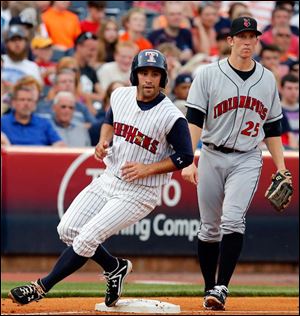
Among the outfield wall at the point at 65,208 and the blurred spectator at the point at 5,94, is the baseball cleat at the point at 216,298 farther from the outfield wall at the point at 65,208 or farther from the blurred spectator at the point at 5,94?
the blurred spectator at the point at 5,94

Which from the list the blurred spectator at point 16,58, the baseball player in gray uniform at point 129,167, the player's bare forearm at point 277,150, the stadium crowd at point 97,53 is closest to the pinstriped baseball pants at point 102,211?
the baseball player in gray uniform at point 129,167

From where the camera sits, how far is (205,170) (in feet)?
24.7

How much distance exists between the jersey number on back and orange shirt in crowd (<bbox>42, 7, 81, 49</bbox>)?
694 cm

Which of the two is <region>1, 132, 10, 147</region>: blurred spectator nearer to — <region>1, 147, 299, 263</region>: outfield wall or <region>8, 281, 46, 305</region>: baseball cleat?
<region>1, 147, 299, 263</region>: outfield wall

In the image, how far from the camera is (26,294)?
21.9 ft

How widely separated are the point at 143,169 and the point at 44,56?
278 inches

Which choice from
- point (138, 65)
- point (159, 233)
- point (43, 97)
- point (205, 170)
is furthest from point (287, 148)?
point (138, 65)

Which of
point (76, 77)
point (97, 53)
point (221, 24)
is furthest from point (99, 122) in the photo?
point (221, 24)

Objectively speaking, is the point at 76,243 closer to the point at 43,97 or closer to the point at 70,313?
the point at 70,313

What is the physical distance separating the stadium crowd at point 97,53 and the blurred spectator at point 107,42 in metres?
0.01

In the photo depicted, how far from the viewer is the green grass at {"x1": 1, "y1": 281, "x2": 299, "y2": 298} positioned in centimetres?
902

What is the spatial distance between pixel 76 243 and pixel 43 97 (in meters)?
6.60

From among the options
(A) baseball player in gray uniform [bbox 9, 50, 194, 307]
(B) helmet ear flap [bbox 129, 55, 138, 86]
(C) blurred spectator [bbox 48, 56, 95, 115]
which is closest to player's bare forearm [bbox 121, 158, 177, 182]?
(A) baseball player in gray uniform [bbox 9, 50, 194, 307]

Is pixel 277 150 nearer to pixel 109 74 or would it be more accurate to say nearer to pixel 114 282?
pixel 114 282
